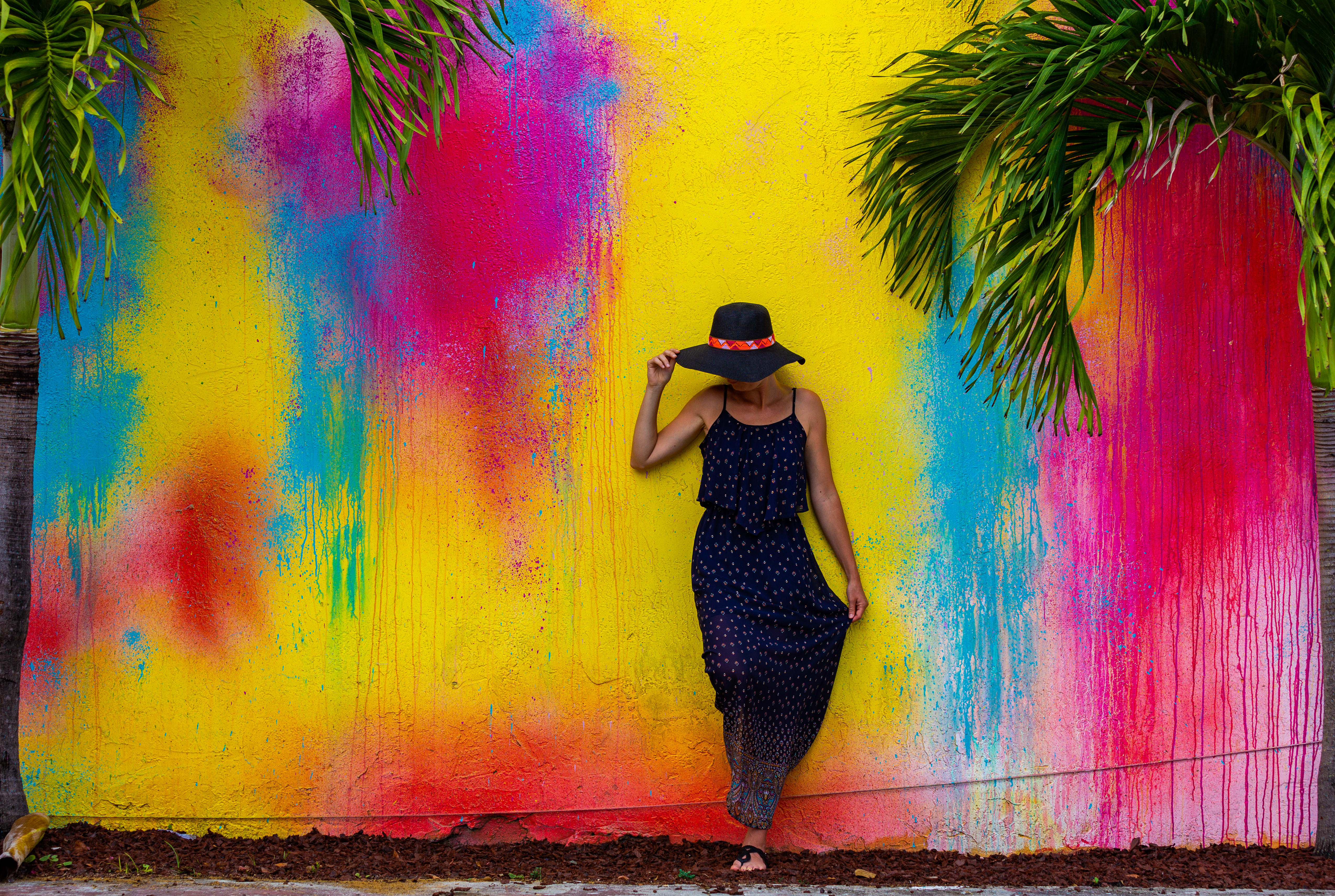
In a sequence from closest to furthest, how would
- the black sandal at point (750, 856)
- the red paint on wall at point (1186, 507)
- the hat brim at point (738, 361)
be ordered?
the hat brim at point (738, 361) → the black sandal at point (750, 856) → the red paint on wall at point (1186, 507)

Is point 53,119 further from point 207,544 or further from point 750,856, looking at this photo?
point 750,856

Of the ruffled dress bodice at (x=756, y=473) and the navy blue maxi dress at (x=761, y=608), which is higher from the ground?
the ruffled dress bodice at (x=756, y=473)

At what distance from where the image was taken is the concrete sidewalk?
314 centimetres

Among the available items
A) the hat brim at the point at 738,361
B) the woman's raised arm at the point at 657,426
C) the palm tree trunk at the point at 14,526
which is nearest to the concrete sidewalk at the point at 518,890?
the palm tree trunk at the point at 14,526

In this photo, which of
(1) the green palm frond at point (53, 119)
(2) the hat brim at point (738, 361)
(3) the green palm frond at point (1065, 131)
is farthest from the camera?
(2) the hat brim at point (738, 361)

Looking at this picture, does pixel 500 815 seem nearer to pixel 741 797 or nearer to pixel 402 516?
pixel 741 797

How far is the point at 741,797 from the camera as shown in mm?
3496

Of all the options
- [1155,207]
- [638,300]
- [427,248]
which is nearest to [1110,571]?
[1155,207]

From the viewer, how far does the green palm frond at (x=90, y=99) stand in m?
2.63

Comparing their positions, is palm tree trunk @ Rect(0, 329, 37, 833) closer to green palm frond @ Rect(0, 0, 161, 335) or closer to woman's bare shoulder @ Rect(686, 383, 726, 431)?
green palm frond @ Rect(0, 0, 161, 335)

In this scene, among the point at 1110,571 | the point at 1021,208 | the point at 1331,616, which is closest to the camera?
the point at 1021,208

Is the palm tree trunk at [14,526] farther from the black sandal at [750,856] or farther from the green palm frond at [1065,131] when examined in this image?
the green palm frond at [1065,131]

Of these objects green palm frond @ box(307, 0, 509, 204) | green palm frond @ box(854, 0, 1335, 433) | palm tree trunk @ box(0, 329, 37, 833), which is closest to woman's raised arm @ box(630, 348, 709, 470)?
green palm frond @ box(854, 0, 1335, 433)

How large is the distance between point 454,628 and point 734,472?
119cm
